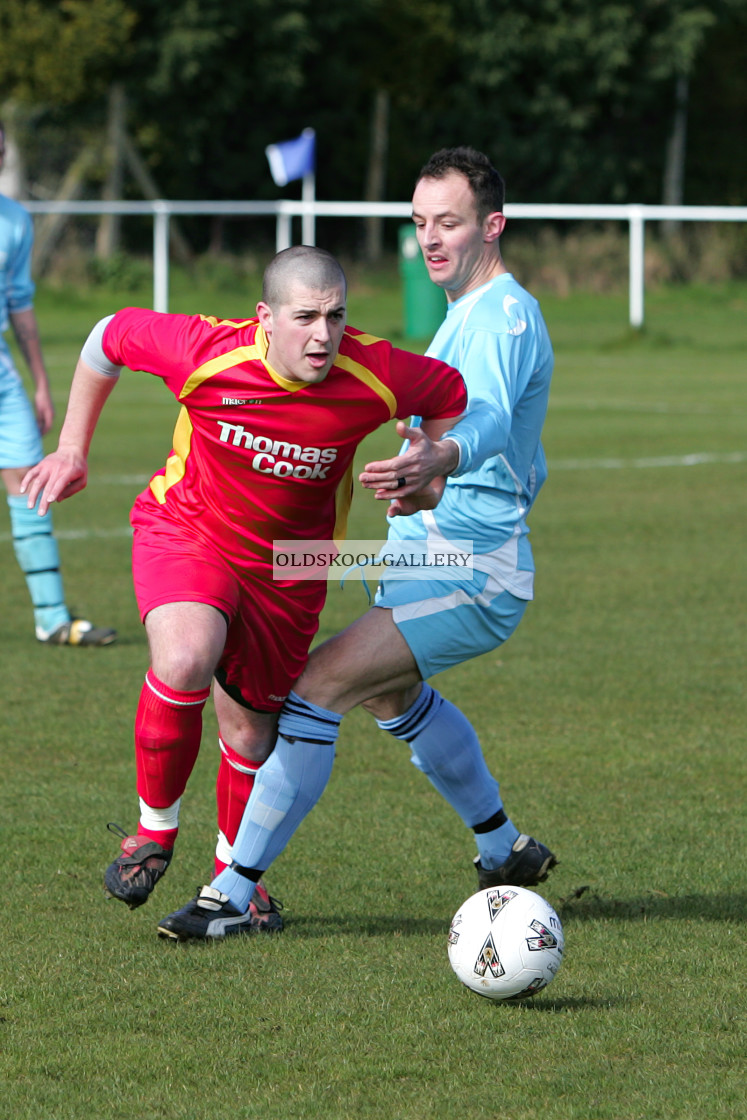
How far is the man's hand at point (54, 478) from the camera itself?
169 inches

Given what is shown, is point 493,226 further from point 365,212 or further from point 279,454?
point 365,212

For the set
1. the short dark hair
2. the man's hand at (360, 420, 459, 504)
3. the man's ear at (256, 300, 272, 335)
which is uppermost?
the short dark hair

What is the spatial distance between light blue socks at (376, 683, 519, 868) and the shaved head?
3.97ft

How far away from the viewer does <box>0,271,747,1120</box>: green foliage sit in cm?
335

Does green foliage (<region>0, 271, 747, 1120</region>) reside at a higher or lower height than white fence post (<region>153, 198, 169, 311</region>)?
higher

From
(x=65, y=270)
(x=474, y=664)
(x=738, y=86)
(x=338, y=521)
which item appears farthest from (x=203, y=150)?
(x=338, y=521)

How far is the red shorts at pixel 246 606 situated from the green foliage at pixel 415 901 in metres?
0.66

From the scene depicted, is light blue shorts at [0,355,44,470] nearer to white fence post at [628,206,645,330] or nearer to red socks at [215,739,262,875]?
red socks at [215,739,262,875]

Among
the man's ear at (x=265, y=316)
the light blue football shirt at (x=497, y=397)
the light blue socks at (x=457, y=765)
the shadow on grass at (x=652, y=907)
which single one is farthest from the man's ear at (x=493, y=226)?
the shadow on grass at (x=652, y=907)

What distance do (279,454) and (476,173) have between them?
3.39 feet

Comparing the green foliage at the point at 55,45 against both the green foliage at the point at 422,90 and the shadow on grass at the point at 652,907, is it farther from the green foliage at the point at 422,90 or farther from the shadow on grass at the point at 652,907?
the shadow on grass at the point at 652,907

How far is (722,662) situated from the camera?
7.55 meters

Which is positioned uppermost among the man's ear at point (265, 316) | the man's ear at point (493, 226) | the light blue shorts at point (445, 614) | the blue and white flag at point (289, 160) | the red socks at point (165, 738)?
the man's ear at point (493, 226)

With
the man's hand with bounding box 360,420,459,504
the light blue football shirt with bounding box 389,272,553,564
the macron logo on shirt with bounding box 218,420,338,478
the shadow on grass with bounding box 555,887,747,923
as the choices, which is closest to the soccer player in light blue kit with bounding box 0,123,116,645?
the light blue football shirt with bounding box 389,272,553,564
